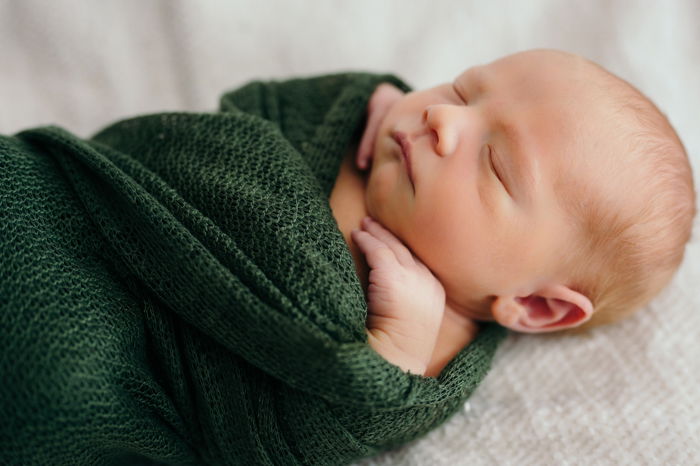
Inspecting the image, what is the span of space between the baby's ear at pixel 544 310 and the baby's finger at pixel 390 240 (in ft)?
0.57

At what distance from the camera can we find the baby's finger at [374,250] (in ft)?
3.40

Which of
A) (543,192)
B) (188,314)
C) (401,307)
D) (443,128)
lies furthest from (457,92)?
(188,314)

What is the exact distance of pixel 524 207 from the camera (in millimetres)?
1000

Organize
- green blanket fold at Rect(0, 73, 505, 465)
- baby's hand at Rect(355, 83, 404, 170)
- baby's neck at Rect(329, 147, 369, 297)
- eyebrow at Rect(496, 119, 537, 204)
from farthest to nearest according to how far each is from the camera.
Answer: baby's hand at Rect(355, 83, 404, 170) → baby's neck at Rect(329, 147, 369, 297) → eyebrow at Rect(496, 119, 537, 204) → green blanket fold at Rect(0, 73, 505, 465)

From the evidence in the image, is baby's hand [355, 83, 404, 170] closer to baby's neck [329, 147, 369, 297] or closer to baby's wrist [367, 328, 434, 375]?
baby's neck [329, 147, 369, 297]

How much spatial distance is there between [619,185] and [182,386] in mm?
724

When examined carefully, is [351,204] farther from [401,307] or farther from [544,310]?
[544,310]

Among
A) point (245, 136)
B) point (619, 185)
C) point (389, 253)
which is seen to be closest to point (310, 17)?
point (245, 136)

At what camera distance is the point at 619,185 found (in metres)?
0.98

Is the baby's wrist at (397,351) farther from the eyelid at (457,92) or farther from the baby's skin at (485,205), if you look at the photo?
the eyelid at (457,92)

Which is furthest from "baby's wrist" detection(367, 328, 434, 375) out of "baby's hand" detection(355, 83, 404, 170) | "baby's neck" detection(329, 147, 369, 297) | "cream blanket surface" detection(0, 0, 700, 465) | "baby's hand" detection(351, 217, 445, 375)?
"baby's hand" detection(355, 83, 404, 170)

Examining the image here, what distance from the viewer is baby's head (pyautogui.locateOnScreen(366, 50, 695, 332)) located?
0.99m

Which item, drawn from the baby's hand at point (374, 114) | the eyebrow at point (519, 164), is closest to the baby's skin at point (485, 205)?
the eyebrow at point (519, 164)

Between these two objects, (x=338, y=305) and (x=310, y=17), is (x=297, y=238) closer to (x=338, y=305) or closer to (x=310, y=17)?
(x=338, y=305)
